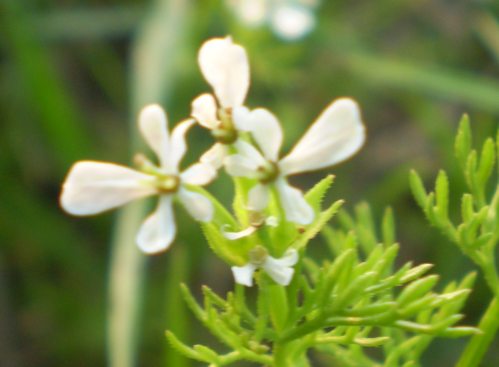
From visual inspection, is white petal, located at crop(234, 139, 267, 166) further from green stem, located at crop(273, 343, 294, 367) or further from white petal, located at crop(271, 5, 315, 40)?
white petal, located at crop(271, 5, 315, 40)

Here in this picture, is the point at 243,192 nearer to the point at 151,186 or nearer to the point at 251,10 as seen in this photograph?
the point at 151,186

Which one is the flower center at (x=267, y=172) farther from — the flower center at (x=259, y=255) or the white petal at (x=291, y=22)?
the white petal at (x=291, y=22)

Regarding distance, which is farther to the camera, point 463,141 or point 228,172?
point 463,141

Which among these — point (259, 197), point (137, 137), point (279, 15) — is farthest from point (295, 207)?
point (279, 15)

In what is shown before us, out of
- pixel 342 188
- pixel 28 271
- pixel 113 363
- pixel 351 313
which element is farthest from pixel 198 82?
pixel 351 313

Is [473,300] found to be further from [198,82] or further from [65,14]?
[65,14]

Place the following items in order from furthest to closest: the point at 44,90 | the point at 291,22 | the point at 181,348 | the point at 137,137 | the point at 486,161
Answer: the point at 291,22 < the point at 44,90 < the point at 137,137 < the point at 486,161 < the point at 181,348

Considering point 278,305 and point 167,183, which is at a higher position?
point 167,183
